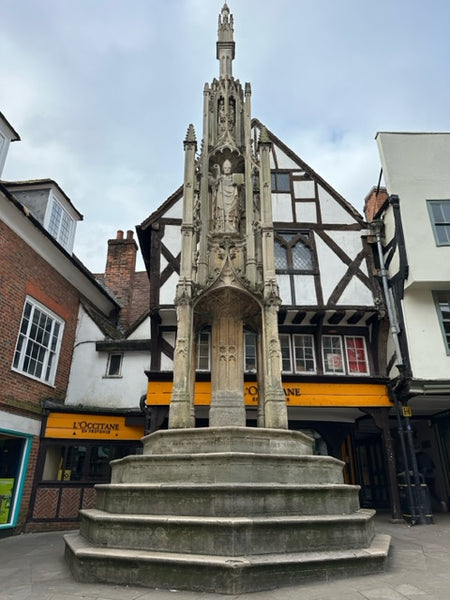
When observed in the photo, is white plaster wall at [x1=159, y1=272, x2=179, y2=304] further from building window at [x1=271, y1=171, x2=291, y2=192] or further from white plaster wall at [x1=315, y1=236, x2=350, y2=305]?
building window at [x1=271, y1=171, x2=291, y2=192]

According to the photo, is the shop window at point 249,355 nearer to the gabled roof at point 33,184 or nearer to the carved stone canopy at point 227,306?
the carved stone canopy at point 227,306

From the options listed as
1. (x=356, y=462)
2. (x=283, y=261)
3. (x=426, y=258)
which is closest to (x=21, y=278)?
(x=283, y=261)

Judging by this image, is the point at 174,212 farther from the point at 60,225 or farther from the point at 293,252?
the point at 293,252

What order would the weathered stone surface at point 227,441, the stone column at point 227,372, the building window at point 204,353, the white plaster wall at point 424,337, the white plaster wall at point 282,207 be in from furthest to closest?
the white plaster wall at point 282,207
the building window at point 204,353
the white plaster wall at point 424,337
the stone column at point 227,372
the weathered stone surface at point 227,441

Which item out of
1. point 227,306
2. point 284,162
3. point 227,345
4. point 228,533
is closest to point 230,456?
point 228,533

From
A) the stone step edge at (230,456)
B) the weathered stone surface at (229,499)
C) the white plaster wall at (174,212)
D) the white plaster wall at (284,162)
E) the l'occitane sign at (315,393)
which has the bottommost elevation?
the weathered stone surface at (229,499)

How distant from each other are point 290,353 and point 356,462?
217 inches

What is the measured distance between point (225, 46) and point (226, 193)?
15.1ft

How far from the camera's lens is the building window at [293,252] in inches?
489

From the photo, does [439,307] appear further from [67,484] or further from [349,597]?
[67,484]

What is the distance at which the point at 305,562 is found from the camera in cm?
410

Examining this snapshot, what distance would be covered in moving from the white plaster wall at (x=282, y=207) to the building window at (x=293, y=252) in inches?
23.9

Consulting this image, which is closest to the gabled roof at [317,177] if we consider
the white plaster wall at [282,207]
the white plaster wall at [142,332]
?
the white plaster wall at [282,207]

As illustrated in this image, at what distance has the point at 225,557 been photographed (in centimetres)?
404
